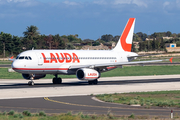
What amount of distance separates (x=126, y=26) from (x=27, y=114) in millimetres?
34030

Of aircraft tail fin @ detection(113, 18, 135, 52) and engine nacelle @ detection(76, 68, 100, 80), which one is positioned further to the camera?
aircraft tail fin @ detection(113, 18, 135, 52)

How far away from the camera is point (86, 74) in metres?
39.3

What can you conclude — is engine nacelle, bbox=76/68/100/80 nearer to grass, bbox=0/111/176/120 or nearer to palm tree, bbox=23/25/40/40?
grass, bbox=0/111/176/120

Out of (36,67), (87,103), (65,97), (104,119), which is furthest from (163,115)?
(36,67)

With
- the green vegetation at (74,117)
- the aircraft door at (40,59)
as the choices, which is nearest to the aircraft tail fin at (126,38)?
the aircraft door at (40,59)

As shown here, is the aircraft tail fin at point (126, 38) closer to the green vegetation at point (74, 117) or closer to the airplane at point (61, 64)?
the airplane at point (61, 64)

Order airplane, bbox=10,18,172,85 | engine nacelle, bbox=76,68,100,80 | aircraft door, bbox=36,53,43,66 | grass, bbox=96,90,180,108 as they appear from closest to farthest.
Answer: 1. grass, bbox=96,90,180,108
2. airplane, bbox=10,18,172,85
3. aircraft door, bbox=36,53,43,66
4. engine nacelle, bbox=76,68,100,80

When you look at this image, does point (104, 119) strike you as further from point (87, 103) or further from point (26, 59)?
point (26, 59)

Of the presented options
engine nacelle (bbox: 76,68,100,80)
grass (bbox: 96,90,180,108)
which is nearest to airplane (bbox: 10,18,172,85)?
engine nacelle (bbox: 76,68,100,80)

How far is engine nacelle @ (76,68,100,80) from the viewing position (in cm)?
3941

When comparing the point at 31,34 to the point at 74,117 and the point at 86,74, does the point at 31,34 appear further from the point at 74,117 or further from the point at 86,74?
the point at 74,117

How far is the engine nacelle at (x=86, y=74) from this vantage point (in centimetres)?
3941

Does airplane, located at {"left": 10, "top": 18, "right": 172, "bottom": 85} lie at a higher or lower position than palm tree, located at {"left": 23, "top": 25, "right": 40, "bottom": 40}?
lower

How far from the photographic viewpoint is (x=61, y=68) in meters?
40.8
